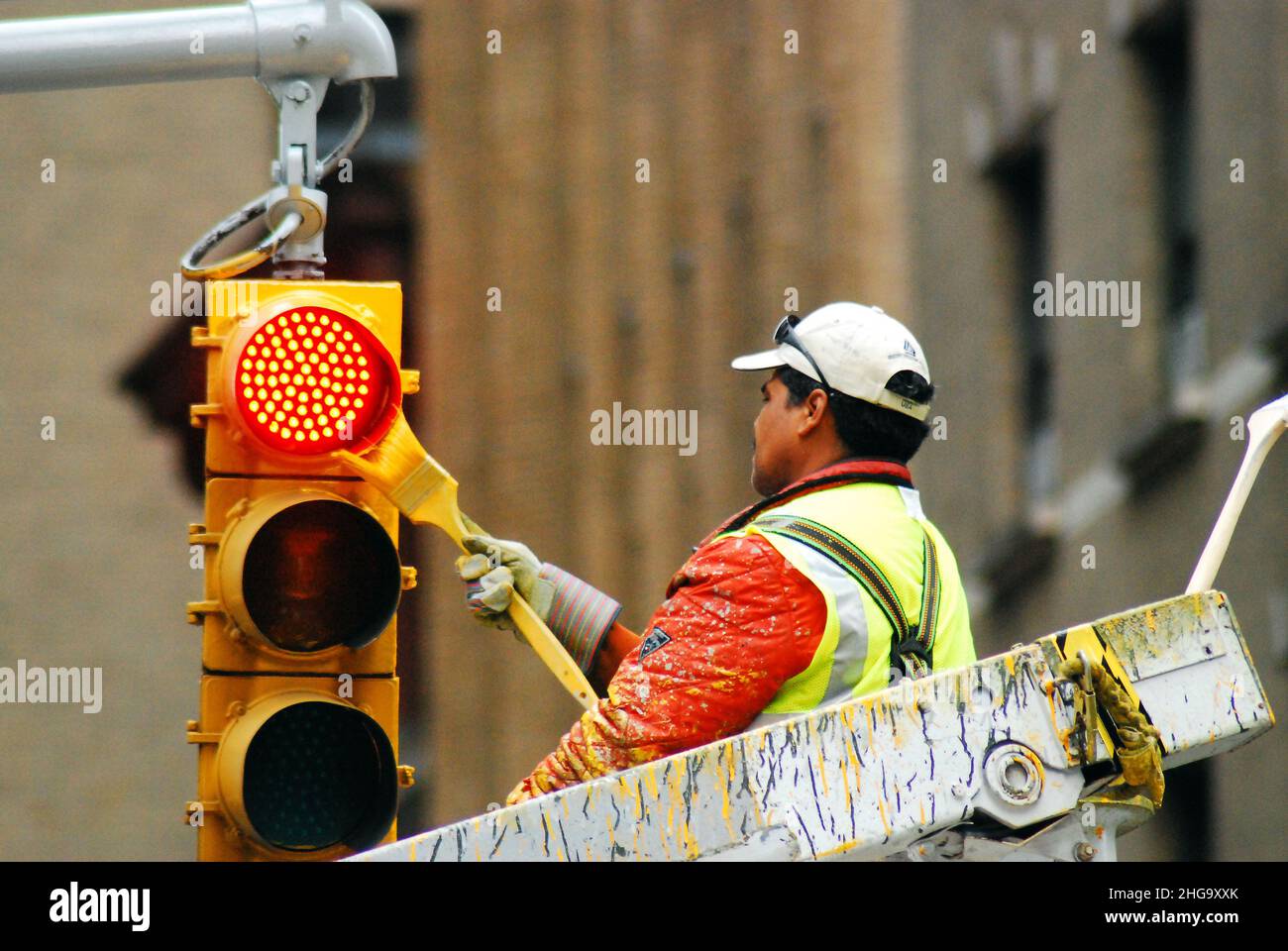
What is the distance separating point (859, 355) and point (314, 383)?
120cm

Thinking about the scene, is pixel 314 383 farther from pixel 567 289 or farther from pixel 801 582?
pixel 567 289

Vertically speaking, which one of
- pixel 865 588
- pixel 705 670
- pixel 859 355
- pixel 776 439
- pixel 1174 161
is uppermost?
pixel 1174 161

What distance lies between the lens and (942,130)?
63.0 feet

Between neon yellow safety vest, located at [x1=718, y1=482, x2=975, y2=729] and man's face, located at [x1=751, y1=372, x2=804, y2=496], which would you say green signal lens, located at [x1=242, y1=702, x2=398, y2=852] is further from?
man's face, located at [x1=751, y1=372, x2=804, y2=496]

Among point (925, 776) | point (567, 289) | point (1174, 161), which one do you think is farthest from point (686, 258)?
point (925, 776)

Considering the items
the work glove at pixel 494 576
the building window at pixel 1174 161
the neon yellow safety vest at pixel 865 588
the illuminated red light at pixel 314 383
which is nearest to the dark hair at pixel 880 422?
the neon yellow safety vest at pixel 865 588

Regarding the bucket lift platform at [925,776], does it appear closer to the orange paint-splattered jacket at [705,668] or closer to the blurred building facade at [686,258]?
the orange paint-splattered jacket at [705,668]

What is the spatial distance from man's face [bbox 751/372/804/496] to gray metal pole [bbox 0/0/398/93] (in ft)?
3.61

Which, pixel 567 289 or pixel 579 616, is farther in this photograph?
pixel 567 289

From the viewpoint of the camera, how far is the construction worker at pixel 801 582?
4.43 metres

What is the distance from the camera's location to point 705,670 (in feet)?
14.5

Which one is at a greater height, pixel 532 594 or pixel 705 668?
pixel 532 594

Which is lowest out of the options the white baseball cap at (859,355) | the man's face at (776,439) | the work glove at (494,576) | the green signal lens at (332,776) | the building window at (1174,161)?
the green signal lens at (332,776)
